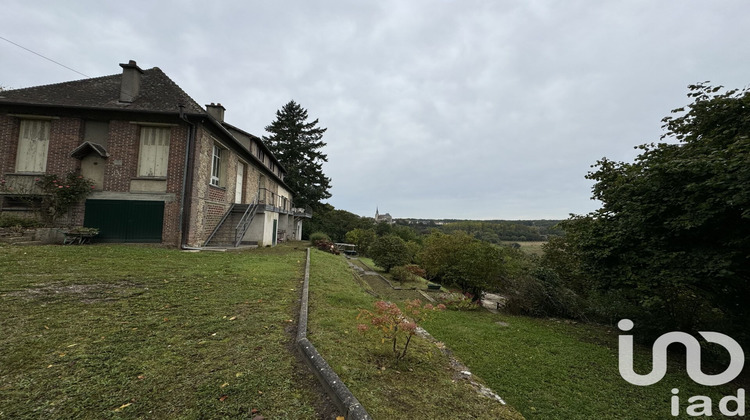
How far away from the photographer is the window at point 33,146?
10.8 meters

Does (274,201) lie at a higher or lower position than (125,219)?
higher

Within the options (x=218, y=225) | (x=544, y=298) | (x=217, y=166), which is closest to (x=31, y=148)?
(x=217, y=166)

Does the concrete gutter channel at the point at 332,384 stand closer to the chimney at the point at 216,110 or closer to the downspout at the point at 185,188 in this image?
the downspout at the point at 185,188

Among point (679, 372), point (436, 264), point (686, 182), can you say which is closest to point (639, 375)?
point (679, 372)

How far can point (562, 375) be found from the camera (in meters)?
4.90

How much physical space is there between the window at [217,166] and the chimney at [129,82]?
363 cm

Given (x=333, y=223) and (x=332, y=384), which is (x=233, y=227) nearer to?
(x=332, y=384)

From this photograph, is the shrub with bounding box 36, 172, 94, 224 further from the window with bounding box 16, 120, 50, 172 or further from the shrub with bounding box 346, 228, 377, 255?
the shrub with bounding box 346, 228, 377, 255

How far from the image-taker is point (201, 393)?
240cm

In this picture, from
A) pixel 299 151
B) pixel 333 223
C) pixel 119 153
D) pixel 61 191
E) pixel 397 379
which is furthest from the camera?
pixel 333 223

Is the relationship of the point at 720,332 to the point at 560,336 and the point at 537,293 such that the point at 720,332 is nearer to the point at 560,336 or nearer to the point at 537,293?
the point at 560,336

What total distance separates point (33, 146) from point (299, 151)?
25319 millimetres

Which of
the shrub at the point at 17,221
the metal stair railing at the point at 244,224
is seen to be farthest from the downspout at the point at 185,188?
the shrub at the point at 17,221

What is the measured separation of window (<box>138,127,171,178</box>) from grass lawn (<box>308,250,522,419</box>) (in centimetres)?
1104
